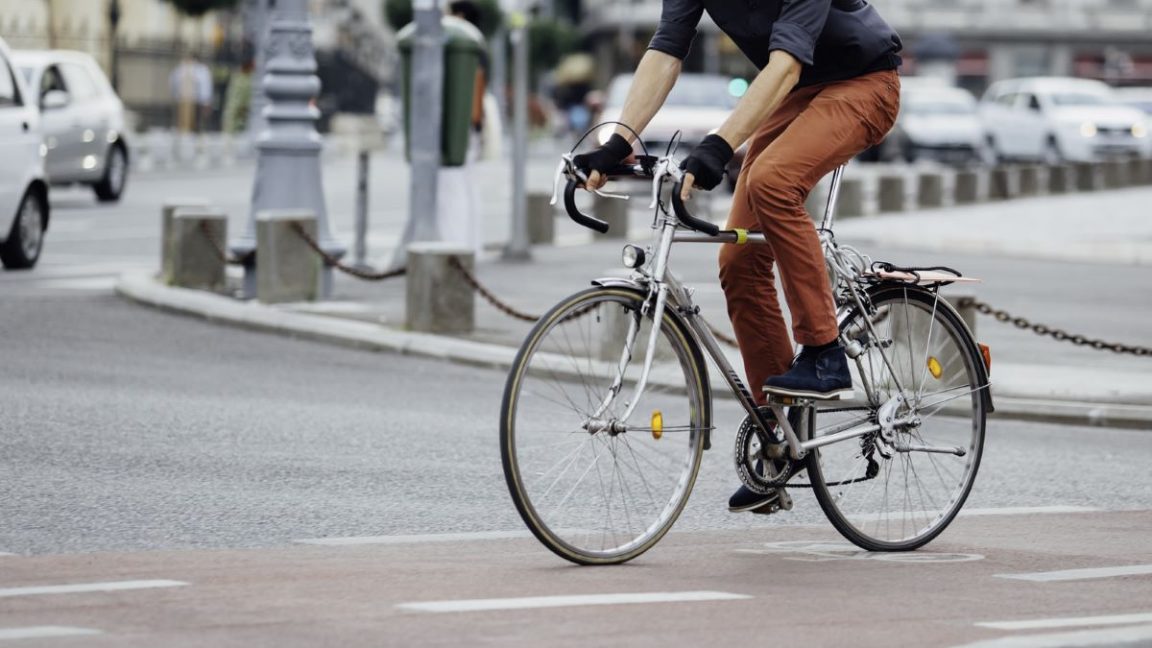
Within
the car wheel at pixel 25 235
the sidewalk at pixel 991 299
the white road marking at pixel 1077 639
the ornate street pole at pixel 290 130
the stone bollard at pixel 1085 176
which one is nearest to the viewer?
the white road marking at pixel 1077 639

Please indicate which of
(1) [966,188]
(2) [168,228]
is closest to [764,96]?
(2) [168,228]

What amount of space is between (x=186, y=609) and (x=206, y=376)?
19.5 feet

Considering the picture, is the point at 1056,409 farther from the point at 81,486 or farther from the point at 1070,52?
the point at 1070,52

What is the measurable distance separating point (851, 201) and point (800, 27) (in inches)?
868

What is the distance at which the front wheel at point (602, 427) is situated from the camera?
5676 millimetres

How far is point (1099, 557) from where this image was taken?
6430 millimetres

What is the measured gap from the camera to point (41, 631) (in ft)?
15.9

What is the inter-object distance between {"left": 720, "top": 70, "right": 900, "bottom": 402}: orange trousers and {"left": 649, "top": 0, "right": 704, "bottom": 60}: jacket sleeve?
35cm

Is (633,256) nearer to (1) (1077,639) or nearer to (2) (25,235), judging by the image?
(1) (1077,639)

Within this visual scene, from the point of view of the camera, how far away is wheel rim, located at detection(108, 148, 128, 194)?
28047mm

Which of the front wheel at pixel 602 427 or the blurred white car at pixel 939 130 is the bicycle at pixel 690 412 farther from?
the blurred white car at pixel 939 130

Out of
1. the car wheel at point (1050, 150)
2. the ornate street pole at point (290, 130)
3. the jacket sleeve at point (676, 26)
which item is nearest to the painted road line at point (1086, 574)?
the jacket sleeve at point (676, 26)

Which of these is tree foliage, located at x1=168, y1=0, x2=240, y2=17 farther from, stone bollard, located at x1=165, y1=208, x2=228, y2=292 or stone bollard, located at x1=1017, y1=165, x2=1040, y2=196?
stone bollard, located at x1=165, y1=208, x2=228, y2=292

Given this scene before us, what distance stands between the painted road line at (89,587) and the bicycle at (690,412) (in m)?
0.89
